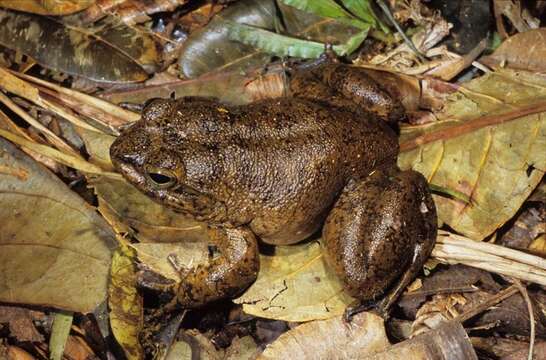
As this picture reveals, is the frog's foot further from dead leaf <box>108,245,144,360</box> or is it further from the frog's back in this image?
dead leaf <box>108,245,144,360</box>

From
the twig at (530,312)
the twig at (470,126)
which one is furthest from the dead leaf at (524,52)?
the twig at (530,312)

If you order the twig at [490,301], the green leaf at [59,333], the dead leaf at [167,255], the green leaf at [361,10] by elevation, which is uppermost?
the green leaf at [361,10]

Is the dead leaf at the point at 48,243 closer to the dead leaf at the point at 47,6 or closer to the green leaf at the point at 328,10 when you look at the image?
the dead leaf at the point at 47,6

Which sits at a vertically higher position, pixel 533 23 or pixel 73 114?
pixel 533 23

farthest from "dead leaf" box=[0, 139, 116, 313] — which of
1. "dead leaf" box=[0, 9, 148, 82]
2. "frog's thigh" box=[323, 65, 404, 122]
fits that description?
"frog's thigh" box=[323, 65, 404, 122]

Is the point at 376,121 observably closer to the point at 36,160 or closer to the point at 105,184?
the point at 105,184

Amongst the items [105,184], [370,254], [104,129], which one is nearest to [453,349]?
[370,254]

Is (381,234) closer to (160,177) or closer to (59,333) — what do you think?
(160,177)

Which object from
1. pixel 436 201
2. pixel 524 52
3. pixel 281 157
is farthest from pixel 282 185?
pixel 524 52
